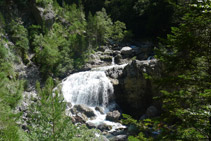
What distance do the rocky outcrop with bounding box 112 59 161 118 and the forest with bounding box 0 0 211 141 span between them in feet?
0.42

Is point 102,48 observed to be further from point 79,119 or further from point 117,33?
point 79,119

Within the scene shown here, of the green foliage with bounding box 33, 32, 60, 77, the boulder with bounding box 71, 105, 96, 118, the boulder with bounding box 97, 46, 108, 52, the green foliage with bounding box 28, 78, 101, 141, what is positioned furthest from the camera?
the boulder with bounding box 97, 46, 108, 52

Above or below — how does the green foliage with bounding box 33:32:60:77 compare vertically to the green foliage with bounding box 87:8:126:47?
below

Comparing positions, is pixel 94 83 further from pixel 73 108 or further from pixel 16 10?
pixel 16 10

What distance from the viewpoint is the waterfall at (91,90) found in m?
21.2

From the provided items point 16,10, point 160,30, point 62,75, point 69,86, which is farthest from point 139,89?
point 16,10

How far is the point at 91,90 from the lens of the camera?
21.8 meters

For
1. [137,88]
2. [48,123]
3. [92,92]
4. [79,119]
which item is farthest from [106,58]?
[48,123]

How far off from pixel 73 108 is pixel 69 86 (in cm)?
530

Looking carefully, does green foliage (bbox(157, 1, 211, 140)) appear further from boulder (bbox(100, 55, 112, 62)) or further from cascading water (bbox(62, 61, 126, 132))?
boulder (bbox(100, 55, 112, 62))

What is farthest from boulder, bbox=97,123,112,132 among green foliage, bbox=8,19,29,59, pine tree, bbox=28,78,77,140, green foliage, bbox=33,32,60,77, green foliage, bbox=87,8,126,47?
green foliage, bbox=87,8,126,47

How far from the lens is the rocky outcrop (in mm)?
18062

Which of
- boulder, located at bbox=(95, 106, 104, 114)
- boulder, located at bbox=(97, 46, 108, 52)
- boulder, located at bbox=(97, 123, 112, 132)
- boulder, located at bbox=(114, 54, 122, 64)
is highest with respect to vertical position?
boulder, located at bbox=(97, 46, 108, 52)

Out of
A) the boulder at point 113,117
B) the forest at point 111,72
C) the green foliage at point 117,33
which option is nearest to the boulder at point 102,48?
the forest at point 111,72
